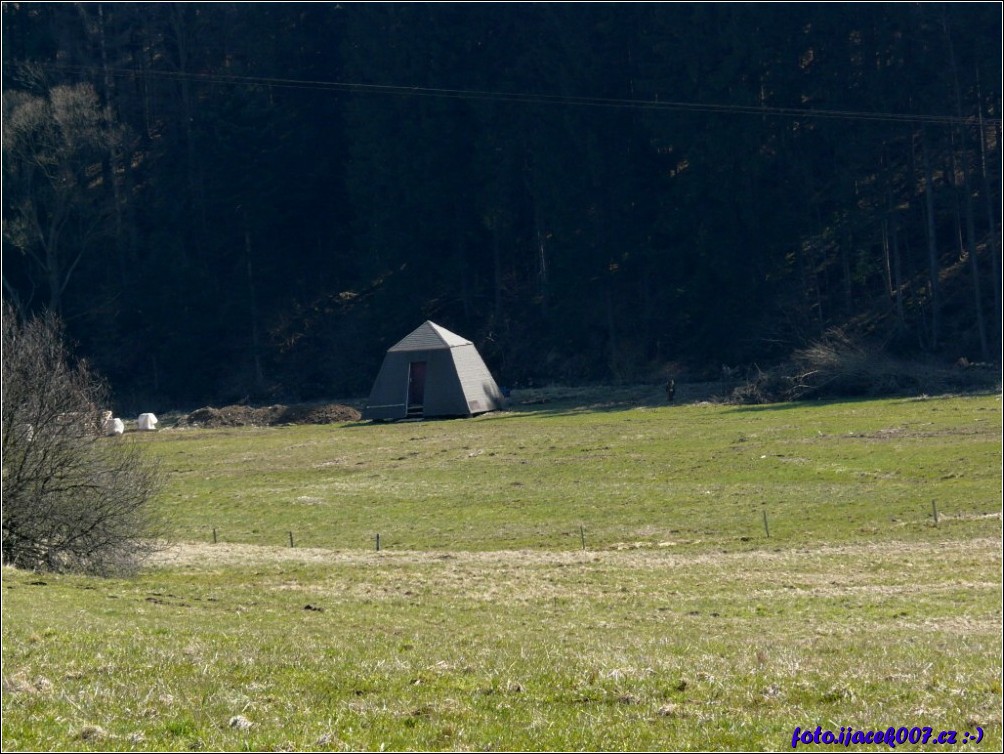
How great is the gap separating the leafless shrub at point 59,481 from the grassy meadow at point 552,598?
5.01 ft

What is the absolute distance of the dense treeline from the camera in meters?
59.2

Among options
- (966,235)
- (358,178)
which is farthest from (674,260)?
(358,178)

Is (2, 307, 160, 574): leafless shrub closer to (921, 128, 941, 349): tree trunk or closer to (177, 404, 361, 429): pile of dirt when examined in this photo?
(177, 404, 361, 429): pile of dirt

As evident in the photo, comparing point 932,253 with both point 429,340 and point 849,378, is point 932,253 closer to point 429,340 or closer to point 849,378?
point 849,378

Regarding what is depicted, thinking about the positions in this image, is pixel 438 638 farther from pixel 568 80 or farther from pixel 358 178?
pixel 358 178

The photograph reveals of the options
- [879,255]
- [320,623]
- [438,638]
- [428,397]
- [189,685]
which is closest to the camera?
[189,685]

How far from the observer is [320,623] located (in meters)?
16.1

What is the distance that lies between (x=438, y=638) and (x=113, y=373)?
64266mm

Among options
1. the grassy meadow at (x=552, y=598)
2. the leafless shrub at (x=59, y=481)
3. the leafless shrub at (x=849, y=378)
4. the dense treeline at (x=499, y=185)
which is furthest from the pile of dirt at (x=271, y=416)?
the leafless shrub at (x=59, y=481)

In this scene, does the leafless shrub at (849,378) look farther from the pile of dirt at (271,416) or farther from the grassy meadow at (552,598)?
the pile of dirt at (271,416)

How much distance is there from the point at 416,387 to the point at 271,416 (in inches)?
316

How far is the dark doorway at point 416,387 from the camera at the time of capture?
2119 inches

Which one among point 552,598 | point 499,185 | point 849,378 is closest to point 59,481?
point 552,598

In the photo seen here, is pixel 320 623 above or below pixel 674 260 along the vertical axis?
below
